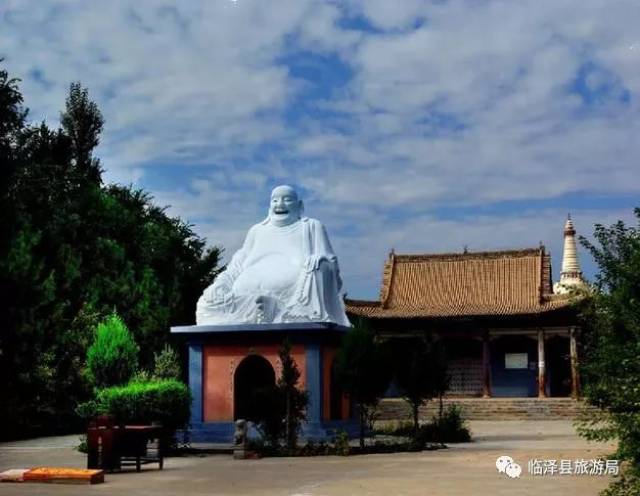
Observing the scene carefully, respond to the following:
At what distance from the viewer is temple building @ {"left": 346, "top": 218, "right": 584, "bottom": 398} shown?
34844 mm

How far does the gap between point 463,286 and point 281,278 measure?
20.8 m

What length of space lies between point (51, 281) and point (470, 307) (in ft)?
57.8

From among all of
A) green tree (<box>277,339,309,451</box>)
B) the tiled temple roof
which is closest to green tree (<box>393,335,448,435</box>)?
green tree (<box>277,339,309,451</box>)

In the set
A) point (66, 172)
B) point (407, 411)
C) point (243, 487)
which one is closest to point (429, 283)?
point (407, 411)

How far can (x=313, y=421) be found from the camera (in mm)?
17000

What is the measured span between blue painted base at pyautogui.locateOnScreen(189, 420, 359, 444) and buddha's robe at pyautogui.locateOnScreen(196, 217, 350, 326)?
189 cm

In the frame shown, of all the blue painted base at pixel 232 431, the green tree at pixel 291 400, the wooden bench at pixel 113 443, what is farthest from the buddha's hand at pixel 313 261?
the wooden bench at pixel 113 443

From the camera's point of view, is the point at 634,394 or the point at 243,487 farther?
the point at 243,487

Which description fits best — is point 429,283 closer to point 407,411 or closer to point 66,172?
point 407,411

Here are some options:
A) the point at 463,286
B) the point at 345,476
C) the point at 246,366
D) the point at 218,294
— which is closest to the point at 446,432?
the point at 246,366

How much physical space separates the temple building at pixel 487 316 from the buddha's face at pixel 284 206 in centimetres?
1667

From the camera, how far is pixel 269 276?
1833 centimetres

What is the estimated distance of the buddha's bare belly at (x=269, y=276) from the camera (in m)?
18.0

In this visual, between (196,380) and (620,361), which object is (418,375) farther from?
(620,361)
